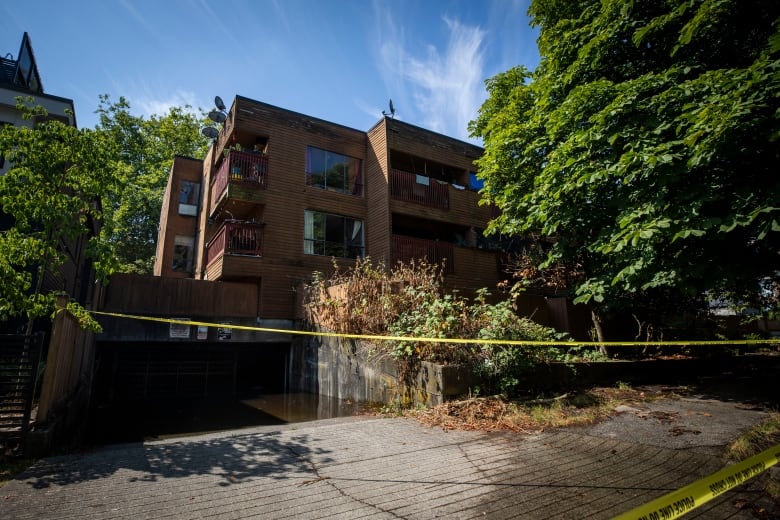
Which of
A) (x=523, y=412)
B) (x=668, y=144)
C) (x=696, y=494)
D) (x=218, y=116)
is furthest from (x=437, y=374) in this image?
(x=218, y=116)

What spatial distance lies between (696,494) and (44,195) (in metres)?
7.60

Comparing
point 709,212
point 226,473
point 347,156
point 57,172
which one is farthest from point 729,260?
point 347,156

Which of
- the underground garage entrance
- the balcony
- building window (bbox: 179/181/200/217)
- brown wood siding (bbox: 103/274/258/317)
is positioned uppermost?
building window (bbox: 179/181/200/217)

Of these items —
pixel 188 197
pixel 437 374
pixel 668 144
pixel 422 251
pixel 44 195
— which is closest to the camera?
pixel 44 195

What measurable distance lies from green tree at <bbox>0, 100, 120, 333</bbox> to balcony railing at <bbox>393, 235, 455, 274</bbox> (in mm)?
10800

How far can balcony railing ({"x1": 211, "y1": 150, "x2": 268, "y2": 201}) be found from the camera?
1482 cm

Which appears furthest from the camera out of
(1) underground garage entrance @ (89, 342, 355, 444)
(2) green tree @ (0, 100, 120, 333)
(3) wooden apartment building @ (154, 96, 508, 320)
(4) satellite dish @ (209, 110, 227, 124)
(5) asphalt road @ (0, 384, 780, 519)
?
(4) satellite dish @ (209, 110, 227, 124)

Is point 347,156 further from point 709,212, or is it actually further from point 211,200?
point 709,212

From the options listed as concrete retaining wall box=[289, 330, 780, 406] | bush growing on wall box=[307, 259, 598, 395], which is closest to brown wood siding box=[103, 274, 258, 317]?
concrete retaining wall box=[289, 330, 780, 406]

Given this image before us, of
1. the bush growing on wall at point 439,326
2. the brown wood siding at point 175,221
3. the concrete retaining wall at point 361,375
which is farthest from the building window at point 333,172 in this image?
the brown wood siding at point 175,221

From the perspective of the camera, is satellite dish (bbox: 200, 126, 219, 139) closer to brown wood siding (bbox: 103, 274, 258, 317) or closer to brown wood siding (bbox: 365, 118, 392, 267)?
brown wood siding (bbox: 365, 118, 392, 267)

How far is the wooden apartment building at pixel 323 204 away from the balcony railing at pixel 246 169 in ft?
0.13

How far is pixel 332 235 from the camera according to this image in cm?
1627

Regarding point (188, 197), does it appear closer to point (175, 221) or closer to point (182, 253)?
point (175, 221)
